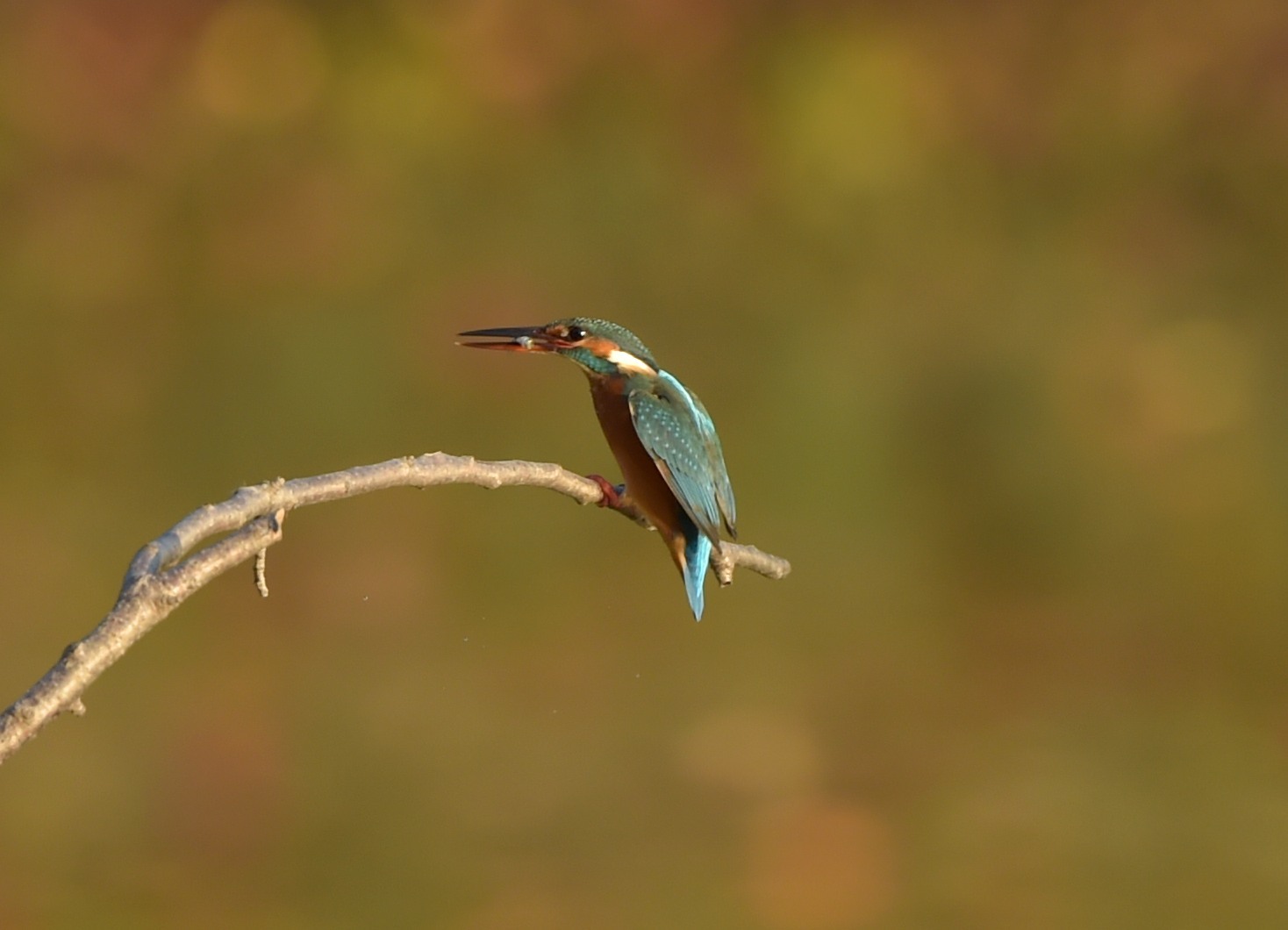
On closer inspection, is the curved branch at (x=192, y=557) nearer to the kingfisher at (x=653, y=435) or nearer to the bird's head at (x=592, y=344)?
the kingfisher at (x=653, y=435)

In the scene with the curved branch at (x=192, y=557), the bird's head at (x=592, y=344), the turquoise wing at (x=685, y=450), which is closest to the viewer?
the curved branch at (x=192, y=557)

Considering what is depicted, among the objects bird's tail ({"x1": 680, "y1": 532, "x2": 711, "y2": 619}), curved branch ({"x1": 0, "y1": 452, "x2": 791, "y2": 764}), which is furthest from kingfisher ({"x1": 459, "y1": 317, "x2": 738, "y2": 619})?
curved branch ({"x1": 0, "y1": 452, "x2": 791, "y2": 764})

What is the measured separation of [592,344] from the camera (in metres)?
1.82

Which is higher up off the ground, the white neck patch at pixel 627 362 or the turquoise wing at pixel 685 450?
the white neck patch at pixel 627 362

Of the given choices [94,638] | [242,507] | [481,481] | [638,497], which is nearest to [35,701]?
[94,638]

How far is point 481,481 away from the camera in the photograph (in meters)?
1.35

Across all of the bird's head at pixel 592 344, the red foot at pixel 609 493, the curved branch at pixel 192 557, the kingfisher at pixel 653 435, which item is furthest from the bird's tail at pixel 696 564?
the curved branch at pixel 192 557

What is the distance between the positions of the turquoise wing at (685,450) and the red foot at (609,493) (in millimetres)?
74

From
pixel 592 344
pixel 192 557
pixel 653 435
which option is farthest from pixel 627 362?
pixel 192 557

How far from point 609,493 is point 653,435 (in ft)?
0.31

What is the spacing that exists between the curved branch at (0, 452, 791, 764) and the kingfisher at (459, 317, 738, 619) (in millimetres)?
322

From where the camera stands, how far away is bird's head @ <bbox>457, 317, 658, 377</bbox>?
5.91 feet

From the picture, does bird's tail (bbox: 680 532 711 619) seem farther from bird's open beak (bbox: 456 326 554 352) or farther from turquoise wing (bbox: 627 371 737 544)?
bird's open beak (bbox: 456 326 554 352)

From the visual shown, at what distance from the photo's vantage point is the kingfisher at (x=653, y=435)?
5.42 ft
